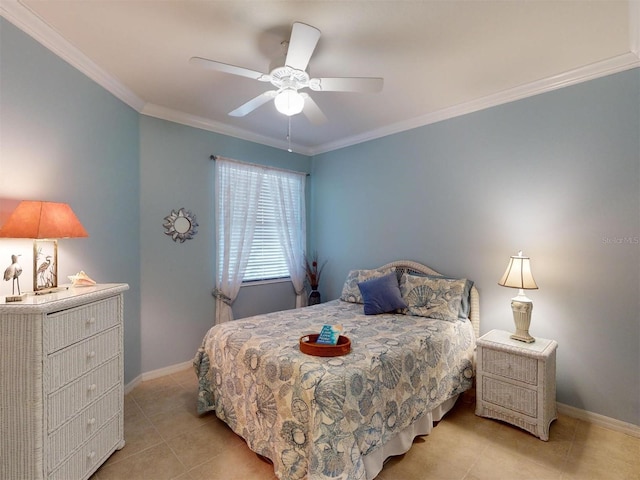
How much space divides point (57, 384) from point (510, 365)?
293 centimetres

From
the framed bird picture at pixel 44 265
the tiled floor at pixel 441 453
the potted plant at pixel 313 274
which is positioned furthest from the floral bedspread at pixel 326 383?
the potted plant at pixel 313 274

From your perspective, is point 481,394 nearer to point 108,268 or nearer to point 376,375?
point 376,375

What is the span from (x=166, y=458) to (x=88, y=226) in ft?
5.89

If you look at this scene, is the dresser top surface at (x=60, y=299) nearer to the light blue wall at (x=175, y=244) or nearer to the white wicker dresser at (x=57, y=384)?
the white wicker dresser at (x=57, y=384)

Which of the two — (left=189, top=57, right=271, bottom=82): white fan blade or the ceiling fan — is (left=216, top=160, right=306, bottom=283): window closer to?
the ceiling fan

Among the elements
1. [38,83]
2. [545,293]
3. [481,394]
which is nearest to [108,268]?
[38,83]

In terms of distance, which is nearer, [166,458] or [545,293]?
[166,458]

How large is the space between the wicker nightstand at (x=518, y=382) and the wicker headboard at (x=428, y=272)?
35 centimetres

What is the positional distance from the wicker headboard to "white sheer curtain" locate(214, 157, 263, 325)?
5.77 feet

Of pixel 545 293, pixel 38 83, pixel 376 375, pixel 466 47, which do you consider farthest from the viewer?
pixel 545 293

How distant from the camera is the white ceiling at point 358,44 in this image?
5.82ft

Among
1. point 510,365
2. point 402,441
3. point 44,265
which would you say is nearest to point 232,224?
point 44,265

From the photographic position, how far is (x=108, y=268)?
2.60 m

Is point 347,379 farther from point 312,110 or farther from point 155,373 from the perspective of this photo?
point 155,373
